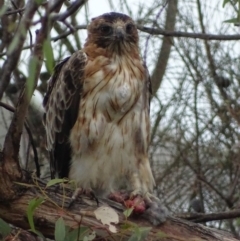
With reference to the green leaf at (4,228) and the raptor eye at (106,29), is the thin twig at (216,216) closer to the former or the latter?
the green leaf at (4,228)

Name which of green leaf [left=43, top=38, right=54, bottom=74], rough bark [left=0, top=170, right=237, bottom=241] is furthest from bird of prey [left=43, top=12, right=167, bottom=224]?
green leaf [left=43, top=38, right=54, bottom=74]

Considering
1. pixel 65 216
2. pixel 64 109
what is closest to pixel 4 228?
pixel 65 216

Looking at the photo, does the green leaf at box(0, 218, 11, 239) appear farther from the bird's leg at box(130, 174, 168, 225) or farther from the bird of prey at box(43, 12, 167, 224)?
the bird of prey at box(43, 12, 167, 224)

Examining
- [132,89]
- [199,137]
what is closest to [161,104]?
[199,137]

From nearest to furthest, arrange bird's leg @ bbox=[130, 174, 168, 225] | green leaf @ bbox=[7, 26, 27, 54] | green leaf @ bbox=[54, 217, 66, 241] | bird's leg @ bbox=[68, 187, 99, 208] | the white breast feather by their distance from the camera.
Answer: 1. green leaf @ bbox=[7, 26, 27, 54]
2. green leaf @ bbox=[54, 217, 66, 241]
3. bird's leg @ bbox=[68, 187, 99, 208]
4. bird's leg @ bbox=[130, 174, 168, 225]
5. the white breast feather

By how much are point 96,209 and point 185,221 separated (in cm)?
47

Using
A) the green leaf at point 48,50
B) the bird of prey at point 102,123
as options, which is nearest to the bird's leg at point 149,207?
the bird of prey at point 102,123

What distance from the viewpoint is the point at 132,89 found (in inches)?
216

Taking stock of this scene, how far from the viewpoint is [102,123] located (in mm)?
5367

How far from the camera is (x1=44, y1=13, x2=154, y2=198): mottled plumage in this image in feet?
17.7

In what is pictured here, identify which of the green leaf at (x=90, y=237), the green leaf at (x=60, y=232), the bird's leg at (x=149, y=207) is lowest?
the green leaf at (x=90, y=237)

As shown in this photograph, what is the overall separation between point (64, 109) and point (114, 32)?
2.09 ft

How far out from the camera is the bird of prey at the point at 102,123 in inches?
212

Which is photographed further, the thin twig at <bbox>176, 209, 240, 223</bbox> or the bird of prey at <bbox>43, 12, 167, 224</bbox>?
the bird of prey at <bbox>43, 12, 167, 224</bbox>
